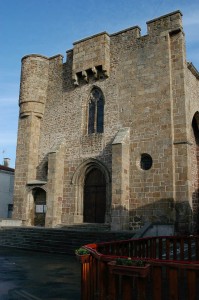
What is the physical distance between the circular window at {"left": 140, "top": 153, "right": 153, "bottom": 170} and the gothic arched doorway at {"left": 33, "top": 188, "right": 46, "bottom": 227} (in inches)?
241

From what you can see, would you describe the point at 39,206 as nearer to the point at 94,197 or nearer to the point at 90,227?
the point at 94,197

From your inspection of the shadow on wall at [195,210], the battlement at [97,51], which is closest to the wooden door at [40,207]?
the battlement at [97,51]

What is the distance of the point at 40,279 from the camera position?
6.81 meters

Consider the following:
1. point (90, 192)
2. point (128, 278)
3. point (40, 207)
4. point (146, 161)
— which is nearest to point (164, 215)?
point (146, 161)

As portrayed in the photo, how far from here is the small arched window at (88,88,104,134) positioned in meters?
16.7

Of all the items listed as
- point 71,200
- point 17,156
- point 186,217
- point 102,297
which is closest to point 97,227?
point 71,200

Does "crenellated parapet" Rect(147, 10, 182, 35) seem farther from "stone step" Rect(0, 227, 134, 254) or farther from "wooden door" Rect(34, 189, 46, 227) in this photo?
→ "wooden door" Rect(34, 189, 46, 227)

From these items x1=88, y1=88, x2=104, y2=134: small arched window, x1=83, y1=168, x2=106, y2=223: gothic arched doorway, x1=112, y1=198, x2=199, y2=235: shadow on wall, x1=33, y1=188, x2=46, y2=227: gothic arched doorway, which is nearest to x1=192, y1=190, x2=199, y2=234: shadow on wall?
x1=112, y1=198, x2=199, y2=235: shadow on wall

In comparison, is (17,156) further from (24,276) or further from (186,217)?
(24,276)

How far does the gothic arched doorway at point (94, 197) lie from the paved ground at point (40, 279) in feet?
20.3

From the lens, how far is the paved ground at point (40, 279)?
5512 millimetres

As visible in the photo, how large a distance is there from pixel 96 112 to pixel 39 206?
20.3 ft

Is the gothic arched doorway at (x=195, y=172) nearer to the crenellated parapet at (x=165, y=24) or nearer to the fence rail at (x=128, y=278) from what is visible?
the crenellated parapet at (x=165, y=24)

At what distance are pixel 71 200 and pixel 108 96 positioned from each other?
589cm
